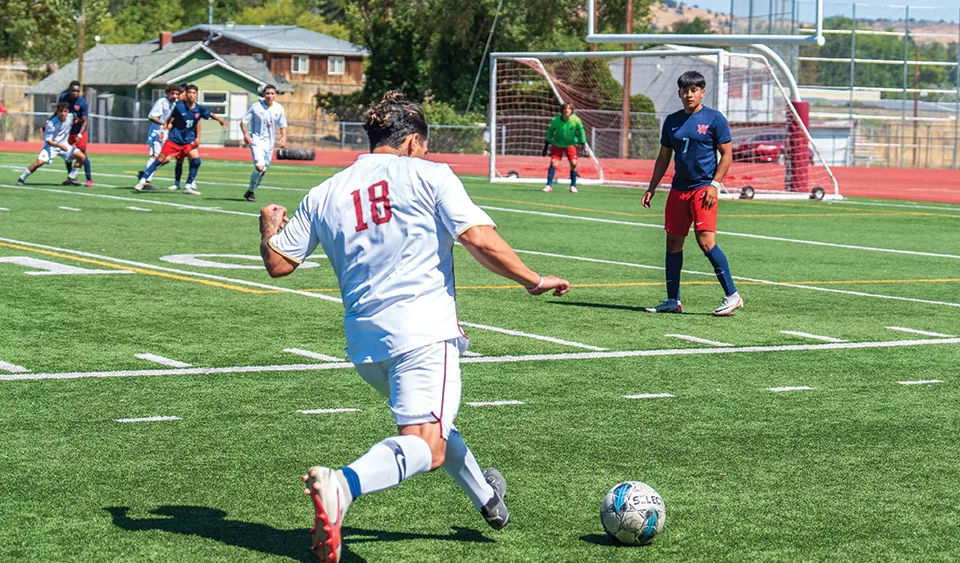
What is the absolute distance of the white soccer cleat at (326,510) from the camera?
4.66 meters

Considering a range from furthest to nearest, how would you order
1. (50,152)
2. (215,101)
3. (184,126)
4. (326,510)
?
(215,101)
(50,152)
(184,126)
(326,510)

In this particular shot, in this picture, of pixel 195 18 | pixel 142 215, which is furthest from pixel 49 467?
pixel 195 18

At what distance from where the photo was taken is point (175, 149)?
25.8m

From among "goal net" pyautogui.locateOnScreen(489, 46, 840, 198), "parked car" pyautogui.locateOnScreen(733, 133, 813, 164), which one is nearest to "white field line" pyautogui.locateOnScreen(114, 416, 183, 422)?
"goal net" pyautogui.locateOnScreen(489, 46, 840, 198)

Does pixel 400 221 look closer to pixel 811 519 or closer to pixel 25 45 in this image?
pixel 811 519

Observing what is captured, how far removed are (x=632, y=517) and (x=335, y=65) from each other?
96442 mm

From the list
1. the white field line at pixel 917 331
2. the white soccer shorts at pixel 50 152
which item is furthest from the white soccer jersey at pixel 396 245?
the white soccer shorts at pixel 50 152

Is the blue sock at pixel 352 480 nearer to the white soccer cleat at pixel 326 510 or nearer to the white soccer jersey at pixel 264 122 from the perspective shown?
the white soccer cleat at pixel 326 510

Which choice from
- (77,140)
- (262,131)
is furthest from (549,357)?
(77,140)

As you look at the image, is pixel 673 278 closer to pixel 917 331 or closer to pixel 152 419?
pixel 917 331

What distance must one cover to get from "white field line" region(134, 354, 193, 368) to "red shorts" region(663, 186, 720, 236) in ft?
15.7

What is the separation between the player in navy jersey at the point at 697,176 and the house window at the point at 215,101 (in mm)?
68918

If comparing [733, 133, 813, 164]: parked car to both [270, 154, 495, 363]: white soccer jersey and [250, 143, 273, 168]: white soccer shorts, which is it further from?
[270, 154, 495, 363]: white soccer jersey

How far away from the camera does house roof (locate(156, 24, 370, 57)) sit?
97250mm
